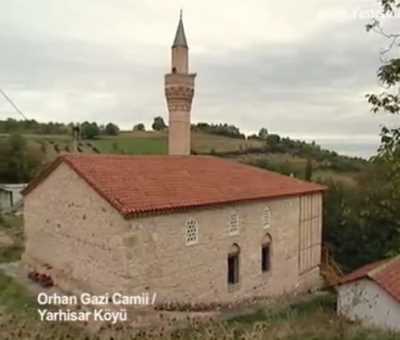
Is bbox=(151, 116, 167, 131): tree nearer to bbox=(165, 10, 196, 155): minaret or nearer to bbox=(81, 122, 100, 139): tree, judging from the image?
bbox=(81, 122, 100, 139): tree

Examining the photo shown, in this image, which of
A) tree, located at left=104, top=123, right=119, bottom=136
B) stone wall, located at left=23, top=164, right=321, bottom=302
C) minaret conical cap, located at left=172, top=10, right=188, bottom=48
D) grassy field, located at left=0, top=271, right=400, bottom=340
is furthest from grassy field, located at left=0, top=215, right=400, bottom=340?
tree, located at left=104, top=123, right=119, bottom=136

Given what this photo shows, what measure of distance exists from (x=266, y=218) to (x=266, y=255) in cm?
180

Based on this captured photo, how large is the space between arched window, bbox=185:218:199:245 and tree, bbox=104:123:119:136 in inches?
2050

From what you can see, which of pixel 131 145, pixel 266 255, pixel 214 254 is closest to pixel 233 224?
pixel 214 254

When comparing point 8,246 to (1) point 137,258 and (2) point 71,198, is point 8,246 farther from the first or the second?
(1) point 137,258

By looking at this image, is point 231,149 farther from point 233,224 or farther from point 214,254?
point 214,254

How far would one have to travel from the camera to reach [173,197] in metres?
16.7

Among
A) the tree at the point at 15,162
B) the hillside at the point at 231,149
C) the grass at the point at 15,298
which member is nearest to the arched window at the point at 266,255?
the grass at the point at 15,298

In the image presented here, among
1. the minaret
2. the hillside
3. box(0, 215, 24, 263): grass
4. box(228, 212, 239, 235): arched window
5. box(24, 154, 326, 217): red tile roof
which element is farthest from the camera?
the hillside

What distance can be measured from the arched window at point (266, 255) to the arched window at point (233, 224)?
259 centimetres

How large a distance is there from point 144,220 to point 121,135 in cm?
5179

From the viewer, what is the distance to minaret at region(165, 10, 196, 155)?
2427 centimetres

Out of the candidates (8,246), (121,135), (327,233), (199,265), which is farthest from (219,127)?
(199,265)

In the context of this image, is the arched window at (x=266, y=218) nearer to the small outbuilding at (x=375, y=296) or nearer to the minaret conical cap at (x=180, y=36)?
the small outbuilding at (x=375, y=296)
